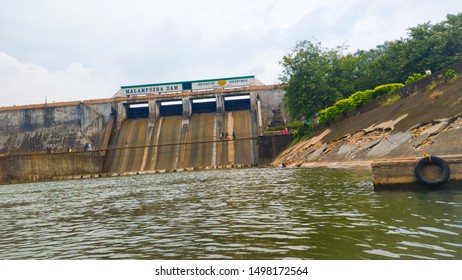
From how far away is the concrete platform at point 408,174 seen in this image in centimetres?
1055

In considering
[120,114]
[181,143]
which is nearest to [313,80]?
[181,143]

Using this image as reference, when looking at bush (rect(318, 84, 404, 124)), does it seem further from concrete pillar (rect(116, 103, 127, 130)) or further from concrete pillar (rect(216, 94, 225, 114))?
concrete pillar (rect(116, 103, 127, 130))

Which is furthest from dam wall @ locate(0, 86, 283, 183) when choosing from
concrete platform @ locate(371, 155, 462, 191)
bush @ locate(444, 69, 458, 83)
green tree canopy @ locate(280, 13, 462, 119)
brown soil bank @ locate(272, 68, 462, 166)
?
concrete platform @ locate(371, 155, 462, 191)

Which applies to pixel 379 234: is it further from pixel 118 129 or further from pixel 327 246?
pixel 118 129

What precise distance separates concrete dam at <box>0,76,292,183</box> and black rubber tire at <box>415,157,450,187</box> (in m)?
35.4

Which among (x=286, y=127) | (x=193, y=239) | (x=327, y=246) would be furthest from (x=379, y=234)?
(x=286, y=127)

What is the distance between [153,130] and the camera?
2199 inches

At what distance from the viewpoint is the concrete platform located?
1055cm

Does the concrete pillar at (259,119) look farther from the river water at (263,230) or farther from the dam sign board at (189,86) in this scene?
the river water at (263,230)

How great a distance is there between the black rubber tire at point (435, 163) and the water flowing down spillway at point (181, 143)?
37.4 metres

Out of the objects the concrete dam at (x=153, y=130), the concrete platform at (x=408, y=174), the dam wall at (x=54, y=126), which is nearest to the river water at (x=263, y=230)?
the concrete platform at (x=408, y=174)

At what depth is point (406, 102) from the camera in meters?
27.9

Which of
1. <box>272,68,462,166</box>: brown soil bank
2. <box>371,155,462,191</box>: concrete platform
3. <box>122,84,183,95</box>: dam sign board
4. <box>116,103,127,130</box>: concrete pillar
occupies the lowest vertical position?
<box>371,155,462,191</box>: concrete platform
